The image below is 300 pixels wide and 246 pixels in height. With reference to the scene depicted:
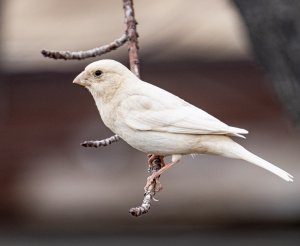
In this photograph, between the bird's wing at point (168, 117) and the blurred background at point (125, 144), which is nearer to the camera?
the bird's wing at point (168, 117)

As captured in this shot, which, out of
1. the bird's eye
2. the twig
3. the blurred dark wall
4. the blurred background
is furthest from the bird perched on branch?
the blurred background

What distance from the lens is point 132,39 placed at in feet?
13.0

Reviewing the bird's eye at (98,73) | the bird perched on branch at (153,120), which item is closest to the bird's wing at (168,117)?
the bird perched on branch at (153,120)

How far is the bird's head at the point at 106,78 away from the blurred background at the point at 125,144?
4179 mm

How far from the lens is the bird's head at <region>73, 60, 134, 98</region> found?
3.71 m

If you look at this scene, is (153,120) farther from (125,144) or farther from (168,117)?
(125,144)

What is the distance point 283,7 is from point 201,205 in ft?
20.7

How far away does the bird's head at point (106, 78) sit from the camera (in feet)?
12.2

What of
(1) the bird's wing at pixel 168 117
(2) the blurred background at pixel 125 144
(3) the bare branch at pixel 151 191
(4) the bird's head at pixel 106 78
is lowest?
(3) the bare branch at pixel 151 191

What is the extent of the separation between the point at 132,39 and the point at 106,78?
11.1 inches

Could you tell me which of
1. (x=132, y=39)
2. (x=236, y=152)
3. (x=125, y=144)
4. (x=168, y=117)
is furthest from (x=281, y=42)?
A: (x=125, y=144)

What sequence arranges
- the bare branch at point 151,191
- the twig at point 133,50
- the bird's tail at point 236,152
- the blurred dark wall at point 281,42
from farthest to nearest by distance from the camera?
the twig at point 133,50, the bird's tail at point 236,152, the blurred dark wall at point 281,42, the bare branch at point 151,191

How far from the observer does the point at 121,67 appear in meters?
3.73

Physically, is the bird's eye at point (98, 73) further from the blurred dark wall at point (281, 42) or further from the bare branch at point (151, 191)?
the blurred dark wall at point (281, 42)
